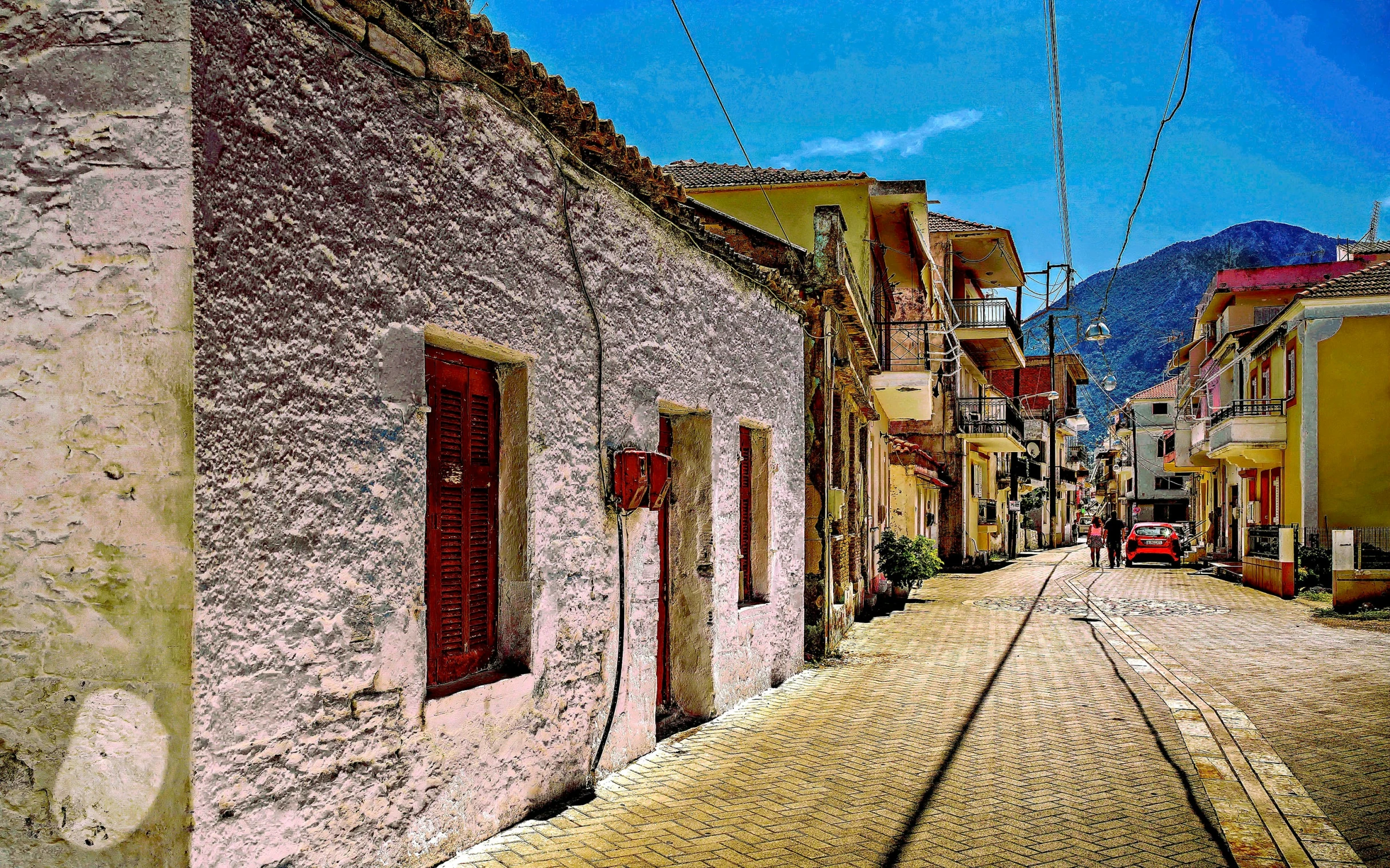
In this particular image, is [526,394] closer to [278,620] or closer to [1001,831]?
[278,620]

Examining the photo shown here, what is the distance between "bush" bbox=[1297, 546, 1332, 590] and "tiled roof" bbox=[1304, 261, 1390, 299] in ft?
20.9

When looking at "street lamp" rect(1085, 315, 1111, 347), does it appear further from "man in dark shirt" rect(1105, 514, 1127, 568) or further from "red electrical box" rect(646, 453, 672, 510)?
"red electrical box" rect(646, 453, 672, 510)

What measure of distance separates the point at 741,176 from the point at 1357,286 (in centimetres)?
1503

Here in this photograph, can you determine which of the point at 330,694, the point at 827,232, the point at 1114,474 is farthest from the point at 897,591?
the point at 1114,474

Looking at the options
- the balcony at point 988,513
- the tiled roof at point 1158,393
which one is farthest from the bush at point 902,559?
the tiled roof at point 1158,393

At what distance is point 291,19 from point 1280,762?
710 cm

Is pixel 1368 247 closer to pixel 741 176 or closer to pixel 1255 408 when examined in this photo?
pixel 1255 408

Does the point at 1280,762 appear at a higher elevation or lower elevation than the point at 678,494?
lower

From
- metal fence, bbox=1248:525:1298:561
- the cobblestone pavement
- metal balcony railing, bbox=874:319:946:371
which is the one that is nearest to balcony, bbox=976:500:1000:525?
metal fence, bbox=1248:525:1298:561

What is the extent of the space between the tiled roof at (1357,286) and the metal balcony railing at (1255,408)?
359cm

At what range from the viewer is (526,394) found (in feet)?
17.8

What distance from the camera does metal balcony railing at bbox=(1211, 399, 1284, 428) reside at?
1081 inches

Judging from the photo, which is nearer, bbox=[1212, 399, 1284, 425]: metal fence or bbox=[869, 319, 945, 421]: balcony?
bbox=[869, 319, 945, 421]: balcony

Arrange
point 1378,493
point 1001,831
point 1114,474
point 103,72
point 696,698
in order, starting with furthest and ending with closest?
point 1114,474 → point 1378,493 → point 696,698 → point 1001,831 → point 103,72
